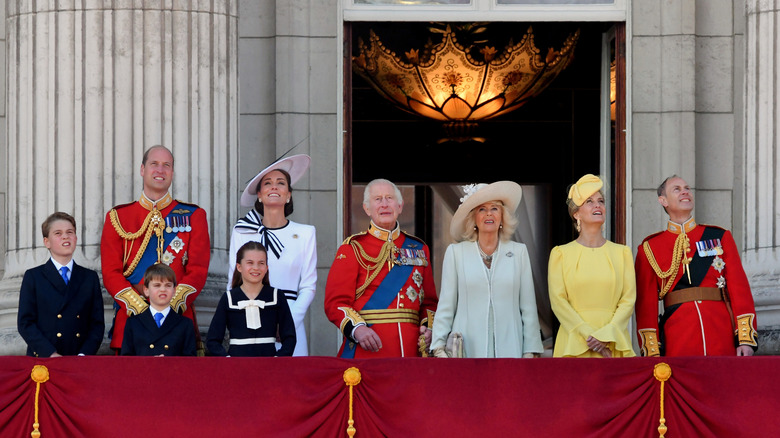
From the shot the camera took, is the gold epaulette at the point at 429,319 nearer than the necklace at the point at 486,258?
No

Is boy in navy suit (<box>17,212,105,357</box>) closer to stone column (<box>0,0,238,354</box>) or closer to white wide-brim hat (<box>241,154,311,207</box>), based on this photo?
white wide-brim hat (<box>241,154,311,207</box>)

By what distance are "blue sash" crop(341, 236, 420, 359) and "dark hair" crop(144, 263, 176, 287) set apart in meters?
1.11

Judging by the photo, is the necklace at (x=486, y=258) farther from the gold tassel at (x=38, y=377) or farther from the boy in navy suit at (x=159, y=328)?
the gold tassel at (x=38, y=377)

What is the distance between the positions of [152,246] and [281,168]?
3.17 ft

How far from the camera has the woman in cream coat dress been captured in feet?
31.1

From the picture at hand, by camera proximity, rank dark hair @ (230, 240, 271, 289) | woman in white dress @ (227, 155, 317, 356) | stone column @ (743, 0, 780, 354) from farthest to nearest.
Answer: stone column @ (743, 0, 780, 354) < woman in white dress @ (227, 155, 317, 356) < dark hair @ (230, 240, 271, 289)

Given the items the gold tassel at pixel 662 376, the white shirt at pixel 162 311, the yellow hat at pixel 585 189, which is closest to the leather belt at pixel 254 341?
the white shirt at pixel 162 311

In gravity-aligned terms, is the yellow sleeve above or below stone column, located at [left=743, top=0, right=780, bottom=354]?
below

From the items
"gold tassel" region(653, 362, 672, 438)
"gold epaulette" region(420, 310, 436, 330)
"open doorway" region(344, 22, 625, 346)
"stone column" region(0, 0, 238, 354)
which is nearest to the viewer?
"gold tassel" region(653, 362, 672, 438)

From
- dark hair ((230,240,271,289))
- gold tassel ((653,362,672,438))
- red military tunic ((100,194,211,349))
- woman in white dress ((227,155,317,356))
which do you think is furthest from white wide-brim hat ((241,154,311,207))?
gold tassel ((653,362,672,438))

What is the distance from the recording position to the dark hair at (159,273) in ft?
30.7

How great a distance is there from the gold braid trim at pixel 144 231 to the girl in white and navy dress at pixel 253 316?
844mm

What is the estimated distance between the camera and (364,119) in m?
18.5

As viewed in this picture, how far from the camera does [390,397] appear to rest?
8719 millimetres
